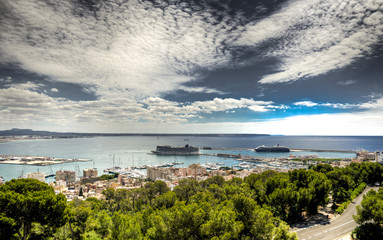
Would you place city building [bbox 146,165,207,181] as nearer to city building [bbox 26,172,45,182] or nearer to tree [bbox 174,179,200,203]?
city building [bbox 26,172,45,182]

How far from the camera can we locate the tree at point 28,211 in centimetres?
1124

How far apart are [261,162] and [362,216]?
3033 inches

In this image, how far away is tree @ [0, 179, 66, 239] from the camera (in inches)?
443

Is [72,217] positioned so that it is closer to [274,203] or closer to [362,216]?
[274,203]

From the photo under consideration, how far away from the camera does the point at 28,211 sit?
1170 centimetres

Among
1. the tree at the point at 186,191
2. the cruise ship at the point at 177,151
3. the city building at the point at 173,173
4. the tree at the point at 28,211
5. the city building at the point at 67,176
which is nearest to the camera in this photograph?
the tree at the point at 28,211

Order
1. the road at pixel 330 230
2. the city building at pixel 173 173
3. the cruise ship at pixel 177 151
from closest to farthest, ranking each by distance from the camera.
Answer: the road at pixel 330 230, the city building at pixel 173 173, the cruise ship at pixel 177 151

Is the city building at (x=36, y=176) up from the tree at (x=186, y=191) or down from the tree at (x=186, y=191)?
down

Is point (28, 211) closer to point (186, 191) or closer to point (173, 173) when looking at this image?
point (186, 191)

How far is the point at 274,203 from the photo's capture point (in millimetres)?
21766

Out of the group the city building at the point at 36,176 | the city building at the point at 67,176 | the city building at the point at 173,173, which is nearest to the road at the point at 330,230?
the city building at the point at 173,173

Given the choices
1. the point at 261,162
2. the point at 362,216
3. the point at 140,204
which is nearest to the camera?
the point at 362,216

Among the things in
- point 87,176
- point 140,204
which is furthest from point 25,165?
point 140,204

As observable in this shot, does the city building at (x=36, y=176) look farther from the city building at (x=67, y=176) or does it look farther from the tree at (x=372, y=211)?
the tree at (x=372, y=211)
